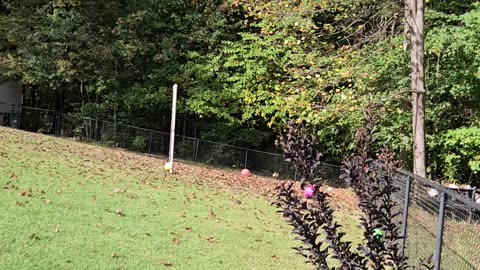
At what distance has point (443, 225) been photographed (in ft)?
14.4

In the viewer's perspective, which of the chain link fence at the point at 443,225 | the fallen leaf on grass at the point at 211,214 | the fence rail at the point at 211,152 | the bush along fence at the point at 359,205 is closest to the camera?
the bush along fence at the point at 359,205

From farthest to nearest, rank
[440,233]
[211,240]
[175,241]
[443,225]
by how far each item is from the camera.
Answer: [211,240] → [175,241] → [443,225] → [440,233]

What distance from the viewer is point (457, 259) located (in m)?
4.21

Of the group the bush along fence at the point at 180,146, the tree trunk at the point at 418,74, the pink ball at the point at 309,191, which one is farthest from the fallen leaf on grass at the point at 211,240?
the bush along fence at the point at 180,146

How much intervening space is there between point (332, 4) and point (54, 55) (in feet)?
37.0

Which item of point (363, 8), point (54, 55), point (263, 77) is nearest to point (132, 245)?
point (363, 8)

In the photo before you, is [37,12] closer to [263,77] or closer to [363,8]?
[263,77]

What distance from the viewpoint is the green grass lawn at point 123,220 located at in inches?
219

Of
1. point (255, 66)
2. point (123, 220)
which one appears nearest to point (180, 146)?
point (255, 66)

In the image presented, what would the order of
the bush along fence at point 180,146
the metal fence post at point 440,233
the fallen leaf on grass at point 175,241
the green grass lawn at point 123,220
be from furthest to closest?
the bush along fence at point 180,146 → the fallen leaf on grass at point 175,241 → the green grass lawn at point 123,220 → the metal fence post at point 440,233

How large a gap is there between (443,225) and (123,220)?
4.32 meters

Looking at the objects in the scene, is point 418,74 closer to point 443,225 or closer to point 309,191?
point 443,225

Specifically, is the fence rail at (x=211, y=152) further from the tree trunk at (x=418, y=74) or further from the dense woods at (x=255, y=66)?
the tree trunk at (x=418, y=74)

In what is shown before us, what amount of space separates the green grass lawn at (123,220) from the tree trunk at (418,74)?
2.02 m
